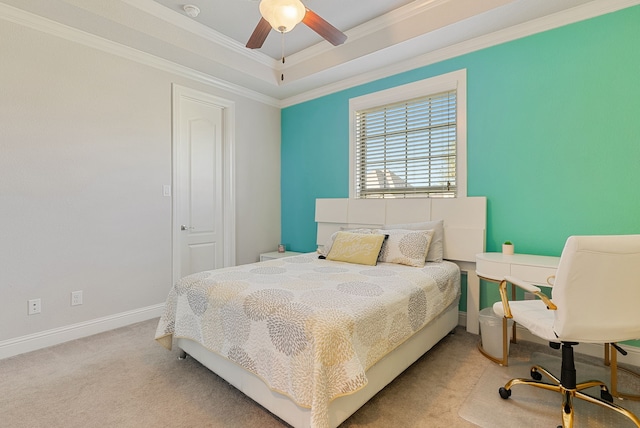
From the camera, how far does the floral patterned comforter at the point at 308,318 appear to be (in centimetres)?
141

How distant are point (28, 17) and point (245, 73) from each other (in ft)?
6.04

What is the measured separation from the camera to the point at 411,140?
11.2 ft

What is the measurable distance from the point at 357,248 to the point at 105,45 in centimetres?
295

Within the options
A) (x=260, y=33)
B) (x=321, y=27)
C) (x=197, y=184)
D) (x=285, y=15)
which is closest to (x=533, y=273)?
(x=321, y=27)

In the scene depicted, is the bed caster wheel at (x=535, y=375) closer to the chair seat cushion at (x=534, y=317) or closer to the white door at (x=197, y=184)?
the chair seat cushion at (x=534, y=317)

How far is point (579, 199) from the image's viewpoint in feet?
8.06

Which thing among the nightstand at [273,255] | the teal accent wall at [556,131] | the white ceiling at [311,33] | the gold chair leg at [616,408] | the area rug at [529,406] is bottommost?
the area rug at [529,406]

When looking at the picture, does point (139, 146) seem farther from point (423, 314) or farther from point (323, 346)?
point (423, 314)

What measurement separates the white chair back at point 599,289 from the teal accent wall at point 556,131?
1.16 meters

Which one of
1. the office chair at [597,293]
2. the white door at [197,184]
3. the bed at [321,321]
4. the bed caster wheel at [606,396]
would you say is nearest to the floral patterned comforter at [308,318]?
the bed at [321,321]

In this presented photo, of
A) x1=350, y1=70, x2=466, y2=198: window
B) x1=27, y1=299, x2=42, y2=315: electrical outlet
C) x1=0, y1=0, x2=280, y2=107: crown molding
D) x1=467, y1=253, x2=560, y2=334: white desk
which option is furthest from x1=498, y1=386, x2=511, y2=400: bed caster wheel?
x1=0, y1=0, x2=280, y2=107: crown molding

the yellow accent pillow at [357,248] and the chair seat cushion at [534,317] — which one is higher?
the yellow accent pillow at [357,248]

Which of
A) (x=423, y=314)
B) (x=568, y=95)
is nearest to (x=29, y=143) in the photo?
(x=423, y=314)

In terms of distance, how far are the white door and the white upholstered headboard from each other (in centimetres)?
132
